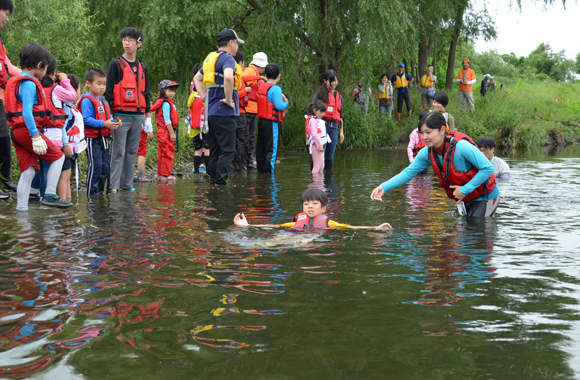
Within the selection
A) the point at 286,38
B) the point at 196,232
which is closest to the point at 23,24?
the point at 286,38

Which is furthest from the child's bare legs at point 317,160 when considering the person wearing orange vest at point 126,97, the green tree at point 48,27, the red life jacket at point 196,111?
the green tree at point 48,27

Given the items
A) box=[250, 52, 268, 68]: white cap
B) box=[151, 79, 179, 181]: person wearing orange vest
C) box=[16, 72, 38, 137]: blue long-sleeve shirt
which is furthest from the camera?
box=[250, 52, 268, 68]: white cap

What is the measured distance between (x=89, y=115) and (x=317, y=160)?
4.95 m

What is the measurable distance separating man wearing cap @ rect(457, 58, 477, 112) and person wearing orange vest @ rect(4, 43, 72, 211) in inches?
743

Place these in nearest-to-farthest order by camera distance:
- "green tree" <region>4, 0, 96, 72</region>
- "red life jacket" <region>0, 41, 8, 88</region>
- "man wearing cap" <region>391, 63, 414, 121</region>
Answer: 1. "red life jacket" <region>0, 41, 8, 88</region>
2. "green tree" <region>4, 0, 96, 72</region>
3. "man wearing cap" <region>391, 63, 414, 121</region>

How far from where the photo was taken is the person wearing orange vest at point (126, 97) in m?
8.48

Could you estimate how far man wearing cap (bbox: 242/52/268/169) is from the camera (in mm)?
11555

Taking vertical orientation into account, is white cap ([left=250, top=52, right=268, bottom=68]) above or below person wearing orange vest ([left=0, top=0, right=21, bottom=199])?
above

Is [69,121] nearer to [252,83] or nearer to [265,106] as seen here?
[265,106]

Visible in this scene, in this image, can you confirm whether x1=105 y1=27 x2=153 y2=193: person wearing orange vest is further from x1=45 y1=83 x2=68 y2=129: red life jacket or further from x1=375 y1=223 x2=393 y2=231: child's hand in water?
x1=375 y1=223 x2=393 y2=231: child's hand in water

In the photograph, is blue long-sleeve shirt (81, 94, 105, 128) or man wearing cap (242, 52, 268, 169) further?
man wearing cap (242, 52, 268, 169)

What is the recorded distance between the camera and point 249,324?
3.33 m

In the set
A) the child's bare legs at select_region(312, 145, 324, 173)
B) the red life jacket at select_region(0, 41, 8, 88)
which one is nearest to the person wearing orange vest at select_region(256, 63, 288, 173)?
the child's bare legs at select_region(312, 145, 324, 173)

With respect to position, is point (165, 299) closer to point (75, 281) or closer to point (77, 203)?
point (75, 281)
